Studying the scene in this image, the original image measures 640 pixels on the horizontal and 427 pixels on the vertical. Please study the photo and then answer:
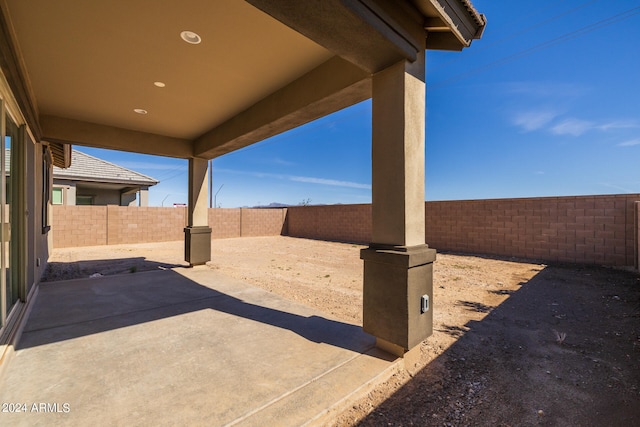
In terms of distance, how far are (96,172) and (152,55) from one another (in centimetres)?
1340

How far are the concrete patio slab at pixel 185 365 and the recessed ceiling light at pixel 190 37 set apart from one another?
2.91 m

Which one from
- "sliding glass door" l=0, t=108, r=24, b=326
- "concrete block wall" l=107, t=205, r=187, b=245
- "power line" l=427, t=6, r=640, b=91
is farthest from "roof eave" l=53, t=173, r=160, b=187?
"power line" l=427, t=6, r=640, b=91

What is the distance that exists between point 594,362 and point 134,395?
3.97m

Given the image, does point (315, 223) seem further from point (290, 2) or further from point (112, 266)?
point (290, 2)

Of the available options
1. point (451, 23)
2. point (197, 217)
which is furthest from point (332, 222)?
point (451, 23)

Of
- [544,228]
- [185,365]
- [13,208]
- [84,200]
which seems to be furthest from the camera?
[84,200]

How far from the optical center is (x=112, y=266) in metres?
7.14

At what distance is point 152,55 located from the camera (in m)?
2.94

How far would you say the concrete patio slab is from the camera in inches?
69.6

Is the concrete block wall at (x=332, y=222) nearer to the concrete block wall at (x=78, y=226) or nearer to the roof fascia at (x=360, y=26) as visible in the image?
the concrete block wall at (x=78, y=226)

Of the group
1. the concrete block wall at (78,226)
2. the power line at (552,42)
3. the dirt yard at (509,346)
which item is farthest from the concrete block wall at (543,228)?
the concrete block wall at (78,226)

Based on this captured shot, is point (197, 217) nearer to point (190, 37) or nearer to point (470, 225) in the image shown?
point (190, 37)

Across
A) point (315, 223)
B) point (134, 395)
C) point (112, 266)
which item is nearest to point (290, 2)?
point (134, 395)

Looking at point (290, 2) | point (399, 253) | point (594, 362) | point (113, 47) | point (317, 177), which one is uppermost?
point (317, 177)
